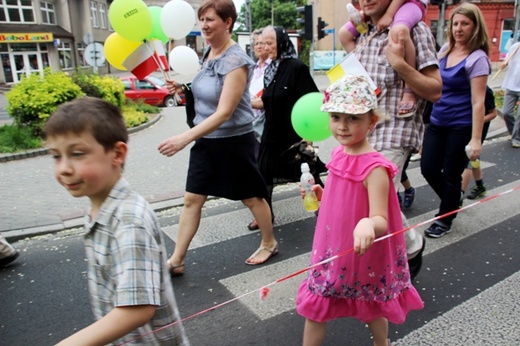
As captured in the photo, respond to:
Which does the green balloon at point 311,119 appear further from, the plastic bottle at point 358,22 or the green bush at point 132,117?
the green bush at point 132,117

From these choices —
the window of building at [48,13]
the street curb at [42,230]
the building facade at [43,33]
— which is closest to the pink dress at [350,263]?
the street curb at [42,230]

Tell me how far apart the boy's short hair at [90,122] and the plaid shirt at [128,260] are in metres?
0.16

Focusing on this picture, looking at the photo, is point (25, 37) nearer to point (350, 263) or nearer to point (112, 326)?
point (350, 263)

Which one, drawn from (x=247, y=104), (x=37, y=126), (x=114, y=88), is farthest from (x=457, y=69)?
(x=114, y=88)

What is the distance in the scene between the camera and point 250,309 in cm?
317

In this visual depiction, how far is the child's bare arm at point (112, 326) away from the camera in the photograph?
1237 mm

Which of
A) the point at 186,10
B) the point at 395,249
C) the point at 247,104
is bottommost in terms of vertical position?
the point at 395,249

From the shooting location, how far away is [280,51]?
4172 mm

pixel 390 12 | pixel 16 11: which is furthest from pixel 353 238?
pixel 16 11

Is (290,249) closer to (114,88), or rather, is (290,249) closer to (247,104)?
(247,104)

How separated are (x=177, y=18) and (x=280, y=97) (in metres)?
1.13

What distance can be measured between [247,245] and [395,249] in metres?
2.25

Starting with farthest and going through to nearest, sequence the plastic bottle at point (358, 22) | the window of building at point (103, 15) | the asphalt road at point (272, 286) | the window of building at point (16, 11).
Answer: the window of building at point (103, 15), the window of building at point (16, 11), the plastic bottle at point (358, 22), the asphalt road at point (272, 286)

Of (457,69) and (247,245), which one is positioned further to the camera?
(247,245)
